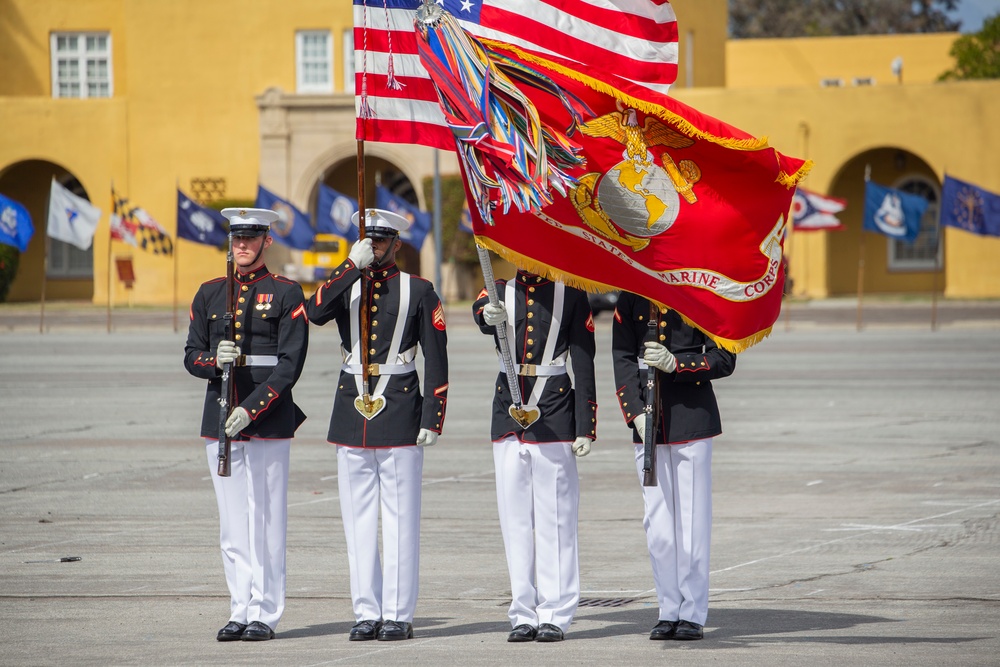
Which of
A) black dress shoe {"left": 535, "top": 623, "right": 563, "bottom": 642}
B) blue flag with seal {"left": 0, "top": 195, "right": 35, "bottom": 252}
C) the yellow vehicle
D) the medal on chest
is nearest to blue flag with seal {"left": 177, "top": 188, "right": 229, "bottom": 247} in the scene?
the yellow vehicle

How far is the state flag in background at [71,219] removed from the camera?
102 ft

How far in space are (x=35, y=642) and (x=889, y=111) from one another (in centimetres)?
3730

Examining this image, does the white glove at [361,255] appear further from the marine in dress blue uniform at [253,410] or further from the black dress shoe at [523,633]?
the black dress shoe at [523,633]

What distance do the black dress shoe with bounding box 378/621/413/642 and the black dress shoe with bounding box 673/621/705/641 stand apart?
130 cm

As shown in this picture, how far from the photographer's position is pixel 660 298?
23.1 ft

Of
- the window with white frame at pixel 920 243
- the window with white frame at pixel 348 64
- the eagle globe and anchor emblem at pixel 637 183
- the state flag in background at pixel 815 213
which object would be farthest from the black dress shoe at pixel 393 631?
the window with white frame at pixel 920 243

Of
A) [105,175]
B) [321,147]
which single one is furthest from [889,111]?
[105,175]

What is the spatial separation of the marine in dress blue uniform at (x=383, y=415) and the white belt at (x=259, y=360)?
0.28 metres

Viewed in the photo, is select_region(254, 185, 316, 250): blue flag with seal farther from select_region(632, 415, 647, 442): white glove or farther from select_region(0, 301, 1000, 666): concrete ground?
select_region(632, 415, 647, 442): white glove

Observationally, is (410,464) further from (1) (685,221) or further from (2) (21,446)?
(2) (21,446)

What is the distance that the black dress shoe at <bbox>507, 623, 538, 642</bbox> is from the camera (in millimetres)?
6777

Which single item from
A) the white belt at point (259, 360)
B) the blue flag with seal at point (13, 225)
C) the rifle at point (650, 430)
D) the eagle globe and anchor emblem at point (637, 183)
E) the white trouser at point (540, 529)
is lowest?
the white trouser at point (540, 529)

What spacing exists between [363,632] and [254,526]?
0.74 meters

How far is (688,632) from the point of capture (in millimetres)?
6762
